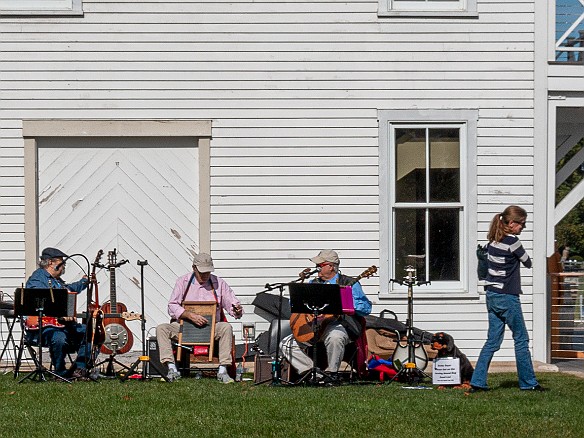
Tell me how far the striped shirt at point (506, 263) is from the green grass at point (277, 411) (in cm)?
94

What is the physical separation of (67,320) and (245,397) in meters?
2.59

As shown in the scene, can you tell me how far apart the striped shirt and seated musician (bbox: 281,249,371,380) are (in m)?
1.45

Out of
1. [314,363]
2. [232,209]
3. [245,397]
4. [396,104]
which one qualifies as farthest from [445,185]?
[245,397]

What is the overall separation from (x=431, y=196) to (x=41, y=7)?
482cm

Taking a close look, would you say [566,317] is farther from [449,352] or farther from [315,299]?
[315,299]

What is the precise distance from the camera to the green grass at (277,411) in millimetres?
9016

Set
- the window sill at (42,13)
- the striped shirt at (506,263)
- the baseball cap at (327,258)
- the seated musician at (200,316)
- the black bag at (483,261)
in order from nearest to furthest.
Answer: the striped shirt at (506,263)
the black bag at (483,261)
the seated musician at (200,316)
the baseball cap at (327,258)
the window sill at (42,13)

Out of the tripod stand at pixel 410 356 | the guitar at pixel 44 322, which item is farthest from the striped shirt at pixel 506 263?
the guitar at pixel 44 322

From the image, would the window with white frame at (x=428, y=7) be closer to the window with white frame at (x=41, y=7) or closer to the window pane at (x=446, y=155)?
the window pane at (x=446, y=155)

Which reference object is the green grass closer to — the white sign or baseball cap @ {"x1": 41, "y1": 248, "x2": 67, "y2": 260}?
A: the white sign

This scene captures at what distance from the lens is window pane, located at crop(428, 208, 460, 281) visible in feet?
46.1

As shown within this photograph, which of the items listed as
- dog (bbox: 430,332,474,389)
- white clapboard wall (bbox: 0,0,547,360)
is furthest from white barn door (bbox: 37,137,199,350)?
dog (bbox: 430,332,474,389)

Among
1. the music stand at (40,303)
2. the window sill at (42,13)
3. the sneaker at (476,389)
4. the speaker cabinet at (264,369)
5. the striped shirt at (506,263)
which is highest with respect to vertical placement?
the window sill at (42,13)

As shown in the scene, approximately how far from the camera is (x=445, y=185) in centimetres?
1407
